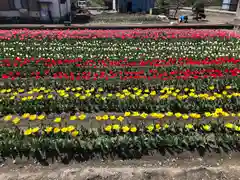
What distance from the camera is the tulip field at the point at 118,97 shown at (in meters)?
4.27

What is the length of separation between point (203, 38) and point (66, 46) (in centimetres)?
999

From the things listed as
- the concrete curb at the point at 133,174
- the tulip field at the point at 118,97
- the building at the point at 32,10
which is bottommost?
the concrete curb at the point at 133,174

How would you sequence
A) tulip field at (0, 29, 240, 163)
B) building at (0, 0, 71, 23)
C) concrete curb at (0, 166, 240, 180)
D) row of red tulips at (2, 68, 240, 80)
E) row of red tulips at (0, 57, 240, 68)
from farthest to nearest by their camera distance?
building at (0, 0, 71, 23), row of red tulips at (0, 57, 240, 68), row of red tulips at (2, 68, 240, 80), tulip field at (0, 29, 240, 163), concrete curb at (0, 166, 240, 180)

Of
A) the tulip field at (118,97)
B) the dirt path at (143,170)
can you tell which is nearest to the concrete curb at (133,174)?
the dirt path at (143,170)

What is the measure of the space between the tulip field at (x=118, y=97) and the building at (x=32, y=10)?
18106 millimetres

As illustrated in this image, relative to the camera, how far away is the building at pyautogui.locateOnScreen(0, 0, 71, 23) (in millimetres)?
31266

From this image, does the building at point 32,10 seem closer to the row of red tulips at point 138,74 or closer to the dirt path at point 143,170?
the row of red tulips at point 138,74

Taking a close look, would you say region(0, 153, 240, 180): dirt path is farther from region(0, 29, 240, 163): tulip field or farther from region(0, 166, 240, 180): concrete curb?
region(0, 29, 240, 163): tulip field

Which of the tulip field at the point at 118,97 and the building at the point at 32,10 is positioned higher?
the building at the point at 32,10

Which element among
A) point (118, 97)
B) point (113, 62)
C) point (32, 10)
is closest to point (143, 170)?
point (118, 97)

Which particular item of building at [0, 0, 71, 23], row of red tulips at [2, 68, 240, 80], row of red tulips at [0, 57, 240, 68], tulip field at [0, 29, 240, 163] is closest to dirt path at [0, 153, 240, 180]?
tulip field at [0, 29, 240, 163]

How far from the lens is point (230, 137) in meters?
4.34

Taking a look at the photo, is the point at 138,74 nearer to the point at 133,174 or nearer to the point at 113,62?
the point at 113,62

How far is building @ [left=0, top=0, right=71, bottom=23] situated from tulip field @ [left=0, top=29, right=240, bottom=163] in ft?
59.4
